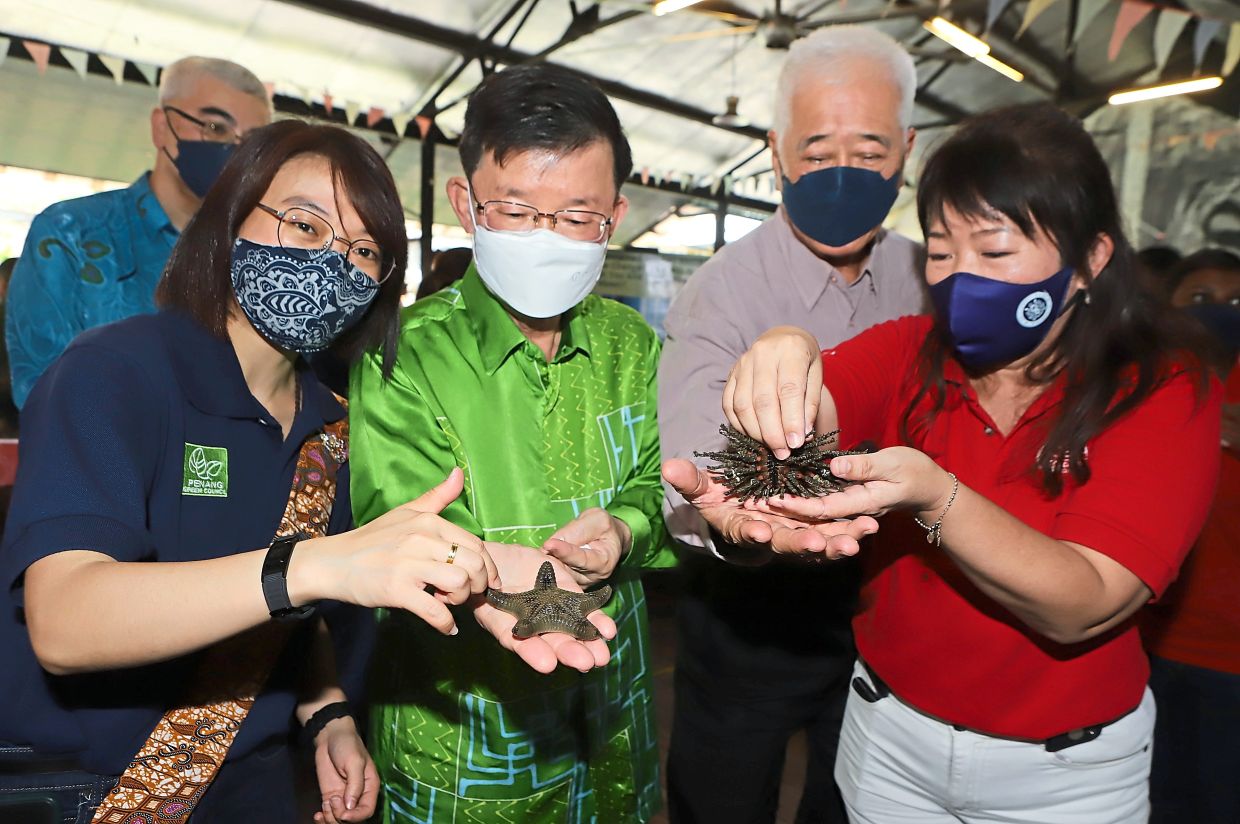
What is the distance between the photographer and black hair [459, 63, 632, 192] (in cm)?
176

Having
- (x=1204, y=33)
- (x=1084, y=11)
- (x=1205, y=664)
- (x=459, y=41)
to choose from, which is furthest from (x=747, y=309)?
(x=1084, y=11)

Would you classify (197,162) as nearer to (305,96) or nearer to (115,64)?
(115,64)

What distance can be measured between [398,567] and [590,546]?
23.8 inches

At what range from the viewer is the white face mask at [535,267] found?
182 cm

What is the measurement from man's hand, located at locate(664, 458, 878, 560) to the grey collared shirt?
8.1 inches

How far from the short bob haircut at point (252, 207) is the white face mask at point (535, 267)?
0.21 meters

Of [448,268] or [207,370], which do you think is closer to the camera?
[207,370]

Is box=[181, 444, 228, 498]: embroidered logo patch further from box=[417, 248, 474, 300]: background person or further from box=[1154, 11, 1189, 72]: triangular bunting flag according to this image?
box=[1154, 11, 1189, 72]: triangular bunting flag

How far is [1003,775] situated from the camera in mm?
1628

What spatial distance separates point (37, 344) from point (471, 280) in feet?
4.75

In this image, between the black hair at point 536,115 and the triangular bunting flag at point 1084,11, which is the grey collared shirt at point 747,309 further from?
the triangular bunting flag at point 1084,11

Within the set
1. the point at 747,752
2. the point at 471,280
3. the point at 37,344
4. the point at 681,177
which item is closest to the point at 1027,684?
the point at 747,752

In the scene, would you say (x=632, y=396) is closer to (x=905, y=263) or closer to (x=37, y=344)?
(x=905, y=263)

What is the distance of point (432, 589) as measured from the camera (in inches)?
50.6
